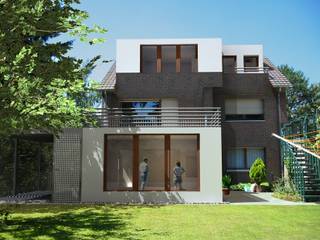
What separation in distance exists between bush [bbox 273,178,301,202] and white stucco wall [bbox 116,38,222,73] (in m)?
7.89

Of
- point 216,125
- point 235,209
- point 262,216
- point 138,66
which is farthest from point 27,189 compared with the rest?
point 262,216

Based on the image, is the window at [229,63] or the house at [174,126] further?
the window at [229,63]

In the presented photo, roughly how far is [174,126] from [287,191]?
247 inches

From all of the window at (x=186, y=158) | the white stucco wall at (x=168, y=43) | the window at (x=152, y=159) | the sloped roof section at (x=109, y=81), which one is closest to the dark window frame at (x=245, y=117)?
the white stucco wall at (x=168, y=43)

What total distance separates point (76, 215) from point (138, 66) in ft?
44.4

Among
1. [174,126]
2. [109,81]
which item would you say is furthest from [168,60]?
[174,126]

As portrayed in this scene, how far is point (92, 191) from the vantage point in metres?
19.5

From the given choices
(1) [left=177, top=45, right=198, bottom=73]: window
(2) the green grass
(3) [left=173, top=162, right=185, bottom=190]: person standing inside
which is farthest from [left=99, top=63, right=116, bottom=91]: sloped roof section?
(2) the green grass

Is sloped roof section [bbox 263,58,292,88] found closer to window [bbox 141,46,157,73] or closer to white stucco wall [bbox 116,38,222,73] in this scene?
white stucco wall [bbox 116,38,222,73]

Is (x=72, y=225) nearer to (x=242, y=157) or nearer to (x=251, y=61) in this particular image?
(x=242, y=157)

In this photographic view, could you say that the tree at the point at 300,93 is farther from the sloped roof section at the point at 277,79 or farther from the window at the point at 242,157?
the window at the point at 242,157

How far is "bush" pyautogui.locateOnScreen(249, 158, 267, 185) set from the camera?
2503 centimetres

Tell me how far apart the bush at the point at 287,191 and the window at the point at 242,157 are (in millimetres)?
4450

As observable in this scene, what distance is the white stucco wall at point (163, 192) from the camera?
19.3 m
